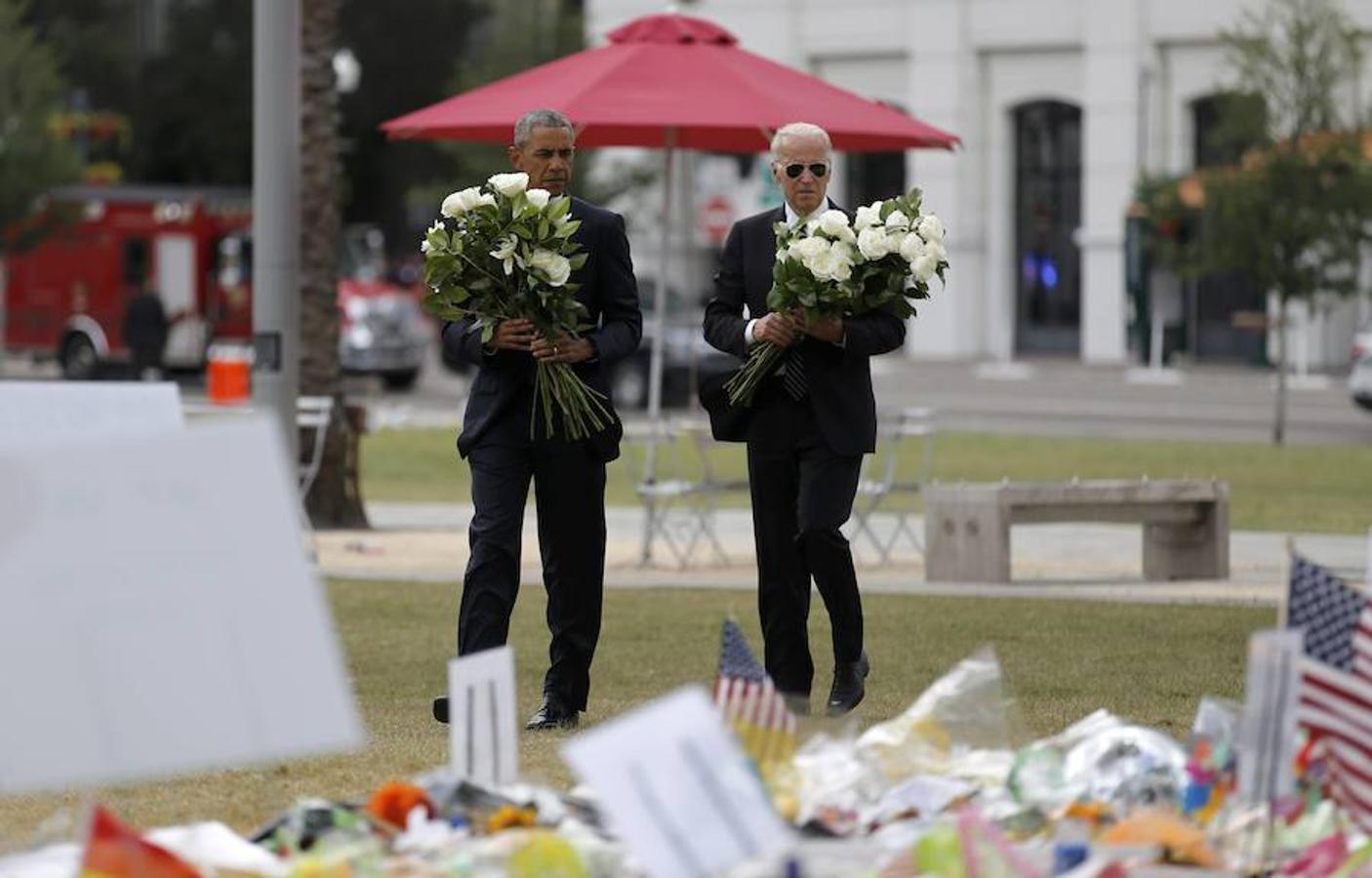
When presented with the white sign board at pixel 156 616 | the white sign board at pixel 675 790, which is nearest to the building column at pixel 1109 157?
the white sign board at pixel 156 616

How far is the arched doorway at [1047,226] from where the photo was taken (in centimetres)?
5303

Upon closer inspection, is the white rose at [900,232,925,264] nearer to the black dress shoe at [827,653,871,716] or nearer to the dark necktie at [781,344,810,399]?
the dark necktie at [781,344,810,399]

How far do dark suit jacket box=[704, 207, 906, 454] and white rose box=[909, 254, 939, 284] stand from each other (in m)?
0.17

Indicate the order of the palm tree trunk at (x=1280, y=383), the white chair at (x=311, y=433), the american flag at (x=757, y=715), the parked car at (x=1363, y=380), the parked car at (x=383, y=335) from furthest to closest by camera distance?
the parked car at (x=383, y=335), the parked car at (x=1363, y=380), the palm tree trunk at (x=1280, y=383), the white chair at (x=311, y=433), the american flag at (x=757, y=715)

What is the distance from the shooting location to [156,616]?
5398 millimetres

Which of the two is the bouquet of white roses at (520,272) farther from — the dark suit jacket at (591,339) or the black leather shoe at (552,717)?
the black leather shoe at (552,717)

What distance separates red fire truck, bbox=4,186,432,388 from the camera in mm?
45250

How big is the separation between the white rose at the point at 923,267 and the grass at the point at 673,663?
58.3 inches

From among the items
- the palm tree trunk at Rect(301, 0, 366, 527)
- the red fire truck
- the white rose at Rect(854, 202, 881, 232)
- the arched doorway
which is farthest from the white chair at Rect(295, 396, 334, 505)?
the arched doorway

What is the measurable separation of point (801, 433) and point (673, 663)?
222cm

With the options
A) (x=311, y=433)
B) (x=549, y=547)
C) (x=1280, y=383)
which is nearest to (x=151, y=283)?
(x=1280, y=383)

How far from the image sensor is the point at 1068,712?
33.3 feet

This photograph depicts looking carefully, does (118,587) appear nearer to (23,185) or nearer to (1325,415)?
(1325,415)

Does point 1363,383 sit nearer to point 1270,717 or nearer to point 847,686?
point 847,686
